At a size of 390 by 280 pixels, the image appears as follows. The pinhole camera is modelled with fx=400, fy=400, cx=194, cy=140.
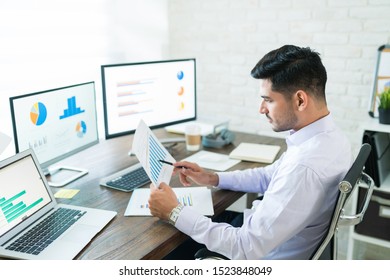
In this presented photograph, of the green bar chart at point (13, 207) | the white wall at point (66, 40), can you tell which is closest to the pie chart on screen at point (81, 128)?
the white wall at point (66, 40)

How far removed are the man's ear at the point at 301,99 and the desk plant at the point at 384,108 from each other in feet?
3.03

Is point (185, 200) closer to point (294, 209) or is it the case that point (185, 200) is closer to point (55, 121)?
point (294, 209)

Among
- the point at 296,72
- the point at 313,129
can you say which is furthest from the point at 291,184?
the point at 296,72

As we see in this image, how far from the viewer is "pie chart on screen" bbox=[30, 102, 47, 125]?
57.3 inches

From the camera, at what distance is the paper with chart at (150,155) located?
1.31 metres

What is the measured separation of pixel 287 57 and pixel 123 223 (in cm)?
72

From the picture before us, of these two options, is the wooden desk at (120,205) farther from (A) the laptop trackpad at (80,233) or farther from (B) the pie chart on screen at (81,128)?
(B) the pie chart on screen at (81,128)

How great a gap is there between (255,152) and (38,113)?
98cm

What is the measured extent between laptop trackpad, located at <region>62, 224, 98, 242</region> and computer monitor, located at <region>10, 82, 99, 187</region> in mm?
364

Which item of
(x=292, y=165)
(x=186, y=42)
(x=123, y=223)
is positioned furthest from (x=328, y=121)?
(x=186, y=42)

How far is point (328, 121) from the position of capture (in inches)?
48.8

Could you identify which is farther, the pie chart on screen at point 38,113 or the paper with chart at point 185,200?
the pie chart on screen at point 38,113

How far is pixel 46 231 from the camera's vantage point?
119 centimetres
